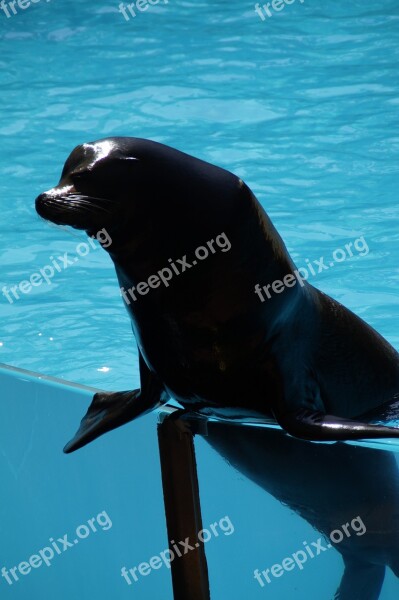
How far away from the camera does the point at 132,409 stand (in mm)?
1947

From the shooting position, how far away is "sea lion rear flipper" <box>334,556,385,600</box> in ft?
5.13

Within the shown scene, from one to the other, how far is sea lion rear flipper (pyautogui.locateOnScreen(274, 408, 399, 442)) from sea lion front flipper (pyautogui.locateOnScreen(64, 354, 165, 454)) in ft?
1.05

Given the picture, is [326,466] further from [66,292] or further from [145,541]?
[66,292]

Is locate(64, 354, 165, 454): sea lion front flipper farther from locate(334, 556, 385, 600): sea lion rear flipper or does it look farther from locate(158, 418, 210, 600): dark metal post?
locate(334, 556, 385, 600): sea lion rear flipper

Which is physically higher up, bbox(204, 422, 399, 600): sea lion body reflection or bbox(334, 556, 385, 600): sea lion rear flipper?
bbox(204, 422, 399, 600): sea lion body reflection

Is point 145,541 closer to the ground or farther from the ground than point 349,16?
farther from the ground

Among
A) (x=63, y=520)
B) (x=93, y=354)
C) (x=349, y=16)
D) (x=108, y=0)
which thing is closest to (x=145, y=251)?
(x=63, y=520)

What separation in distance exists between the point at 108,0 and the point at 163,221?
9.49 m

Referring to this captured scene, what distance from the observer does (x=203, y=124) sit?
810 centimetres

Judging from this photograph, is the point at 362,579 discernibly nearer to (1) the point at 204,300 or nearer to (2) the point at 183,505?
(2) the point at 183,505

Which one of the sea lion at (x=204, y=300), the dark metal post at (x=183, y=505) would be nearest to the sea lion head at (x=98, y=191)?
the sea lion at (x=204, y=300)

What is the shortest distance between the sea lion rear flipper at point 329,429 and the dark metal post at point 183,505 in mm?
185

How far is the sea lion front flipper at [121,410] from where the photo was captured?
1.93 meters

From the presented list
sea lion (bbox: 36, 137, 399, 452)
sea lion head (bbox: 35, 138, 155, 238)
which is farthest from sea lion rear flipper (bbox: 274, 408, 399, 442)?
sea lion head (bbox: 35, 138, 155, 238)
